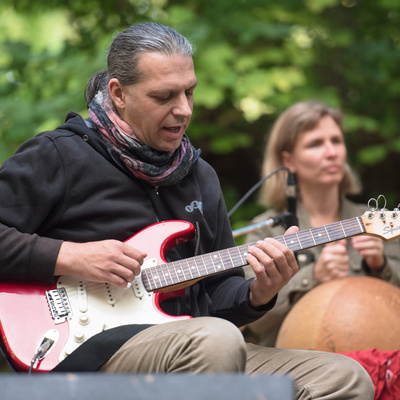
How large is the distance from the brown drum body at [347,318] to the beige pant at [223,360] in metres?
0.84

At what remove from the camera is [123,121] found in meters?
2.61

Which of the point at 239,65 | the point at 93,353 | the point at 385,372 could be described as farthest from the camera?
the point at 239,65

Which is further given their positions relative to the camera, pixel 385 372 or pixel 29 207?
pixel 385 372

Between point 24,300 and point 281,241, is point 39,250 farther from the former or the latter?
point 281,241

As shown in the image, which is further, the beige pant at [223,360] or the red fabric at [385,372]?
the red fabric at [385,372]

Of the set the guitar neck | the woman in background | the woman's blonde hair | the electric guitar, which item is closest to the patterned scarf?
the electric guitar

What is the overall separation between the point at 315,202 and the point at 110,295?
2.06 meters

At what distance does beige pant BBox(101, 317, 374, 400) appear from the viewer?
2020 mm

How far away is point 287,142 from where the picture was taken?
14.0ft

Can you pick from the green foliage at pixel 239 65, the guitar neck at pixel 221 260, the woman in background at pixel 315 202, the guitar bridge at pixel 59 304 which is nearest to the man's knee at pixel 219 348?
the guitar neck at pixel 221 260

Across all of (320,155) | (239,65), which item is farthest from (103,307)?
(239,65)

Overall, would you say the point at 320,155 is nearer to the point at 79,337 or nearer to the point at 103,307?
the point at 103,307

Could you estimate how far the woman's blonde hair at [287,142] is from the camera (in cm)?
412

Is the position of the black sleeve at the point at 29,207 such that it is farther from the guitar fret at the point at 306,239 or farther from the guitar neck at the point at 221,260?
the guitar fret at the point at 306,239
